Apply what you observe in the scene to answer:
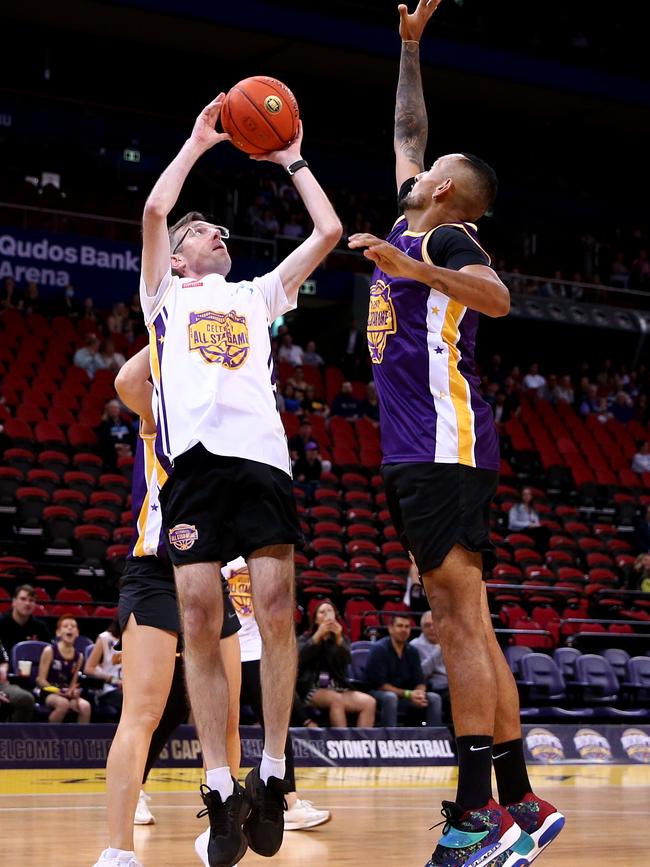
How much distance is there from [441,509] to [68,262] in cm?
1716

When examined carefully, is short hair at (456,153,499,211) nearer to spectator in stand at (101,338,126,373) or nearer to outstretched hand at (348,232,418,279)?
outstretched hand at (348,232,418,279)

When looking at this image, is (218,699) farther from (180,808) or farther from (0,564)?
(0,564)

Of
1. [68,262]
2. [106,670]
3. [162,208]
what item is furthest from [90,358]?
[162,208]

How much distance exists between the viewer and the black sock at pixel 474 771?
4.18 m

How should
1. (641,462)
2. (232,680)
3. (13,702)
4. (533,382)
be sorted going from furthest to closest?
(533,382), (641,462), (13,702), (232,680)

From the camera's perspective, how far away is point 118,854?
434cm

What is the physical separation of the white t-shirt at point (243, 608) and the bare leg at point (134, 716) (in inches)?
91.2

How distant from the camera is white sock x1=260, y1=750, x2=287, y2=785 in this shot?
13.4 feet

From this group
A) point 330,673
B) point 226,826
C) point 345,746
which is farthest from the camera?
point 330,673

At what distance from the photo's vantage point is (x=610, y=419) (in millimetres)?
23547

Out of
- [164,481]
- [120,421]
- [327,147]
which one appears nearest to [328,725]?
[120,421]

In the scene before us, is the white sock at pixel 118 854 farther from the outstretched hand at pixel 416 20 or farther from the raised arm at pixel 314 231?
the outstretched hand at pixel 416 20

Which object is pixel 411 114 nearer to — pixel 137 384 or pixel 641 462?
pixel 137 384

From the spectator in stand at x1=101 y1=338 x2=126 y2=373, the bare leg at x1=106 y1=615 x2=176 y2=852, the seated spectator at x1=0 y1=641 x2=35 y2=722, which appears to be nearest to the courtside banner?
the seated spectator at x1=0 y1=641 x2=35 y2=722
